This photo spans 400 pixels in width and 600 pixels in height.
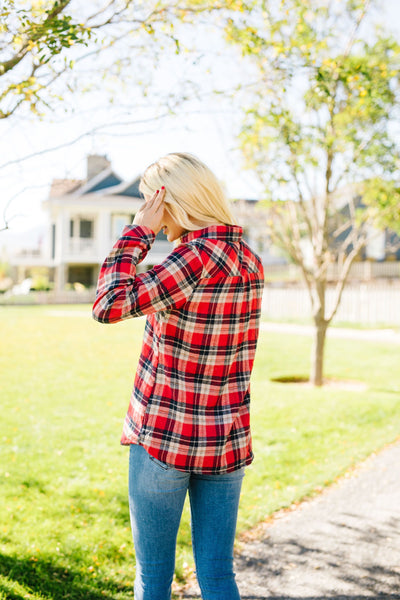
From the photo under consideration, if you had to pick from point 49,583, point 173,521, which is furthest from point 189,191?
point 49,583

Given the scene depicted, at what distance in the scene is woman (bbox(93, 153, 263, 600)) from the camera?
1.77 m

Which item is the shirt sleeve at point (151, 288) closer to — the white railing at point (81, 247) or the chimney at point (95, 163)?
the chimney at point (95, 163)

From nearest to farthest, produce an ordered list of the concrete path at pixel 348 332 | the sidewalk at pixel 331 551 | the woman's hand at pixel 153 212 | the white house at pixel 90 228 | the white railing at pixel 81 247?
the woman's hand at pixel 153 212 → the sidewalk at pixel 331 551 → the concrete path at pixel 348 332 → the white house at pixel 90 228 → the white railing at pixel 81 247

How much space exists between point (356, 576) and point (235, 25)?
398 centimetres

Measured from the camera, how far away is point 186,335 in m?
1.80

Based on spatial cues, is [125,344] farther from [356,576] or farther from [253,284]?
[253,284]

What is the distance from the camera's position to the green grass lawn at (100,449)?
3.32 m

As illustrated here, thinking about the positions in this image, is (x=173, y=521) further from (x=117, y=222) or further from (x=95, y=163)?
(x=117, y=222)

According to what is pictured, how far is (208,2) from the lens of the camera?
13.1 feet

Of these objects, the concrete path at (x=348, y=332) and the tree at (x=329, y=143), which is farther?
the concrete path at (x=348, y=332)

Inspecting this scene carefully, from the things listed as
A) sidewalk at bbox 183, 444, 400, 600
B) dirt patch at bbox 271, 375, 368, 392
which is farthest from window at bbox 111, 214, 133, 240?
sidewalk at bbox 183, 444, 400, 600

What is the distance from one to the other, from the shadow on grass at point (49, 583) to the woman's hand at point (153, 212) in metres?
2.10

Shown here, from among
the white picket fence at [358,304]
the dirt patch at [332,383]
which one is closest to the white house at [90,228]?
the white picket fence at [358,304]

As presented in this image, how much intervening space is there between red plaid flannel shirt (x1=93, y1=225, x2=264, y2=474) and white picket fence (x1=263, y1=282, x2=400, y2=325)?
16895 mm
